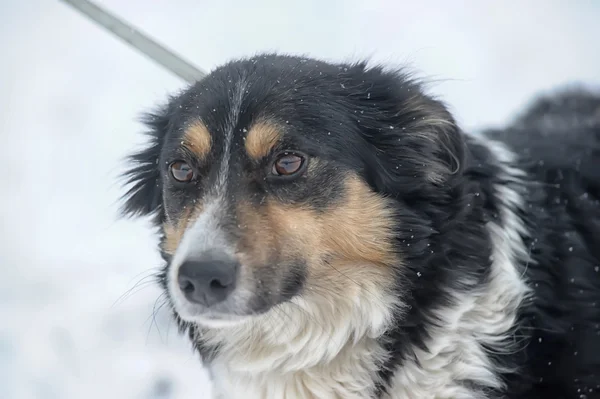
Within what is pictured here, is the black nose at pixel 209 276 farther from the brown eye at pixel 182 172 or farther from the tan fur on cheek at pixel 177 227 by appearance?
the brown eye at pixel 182 172

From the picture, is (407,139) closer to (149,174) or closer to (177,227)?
(177,227)

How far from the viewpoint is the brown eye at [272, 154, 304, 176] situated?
104 inches

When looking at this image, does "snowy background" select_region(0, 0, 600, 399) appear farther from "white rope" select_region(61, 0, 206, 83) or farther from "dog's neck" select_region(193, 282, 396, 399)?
"dog's neck" select_region(193, 282, 396, 399)

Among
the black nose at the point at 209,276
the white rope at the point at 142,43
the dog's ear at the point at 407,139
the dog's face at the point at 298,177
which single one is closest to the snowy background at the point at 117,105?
the dog's ear at the point at 407,139

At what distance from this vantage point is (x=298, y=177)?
2.64 metres

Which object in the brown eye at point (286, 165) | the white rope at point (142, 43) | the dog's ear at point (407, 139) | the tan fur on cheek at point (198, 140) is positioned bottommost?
the white rope at point (142, 43)

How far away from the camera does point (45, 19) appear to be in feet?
23.4

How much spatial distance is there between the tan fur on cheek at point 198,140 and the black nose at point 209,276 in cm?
56

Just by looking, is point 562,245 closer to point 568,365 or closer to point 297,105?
point 568,365

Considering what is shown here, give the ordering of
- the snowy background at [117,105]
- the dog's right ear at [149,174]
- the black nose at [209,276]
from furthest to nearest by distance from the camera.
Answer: the snowy background at [117,105] < the dog's right ear at [149,174] < the black nose at [209,276]

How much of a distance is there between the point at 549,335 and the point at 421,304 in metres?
0.58

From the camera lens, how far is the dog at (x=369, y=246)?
8.66 feet

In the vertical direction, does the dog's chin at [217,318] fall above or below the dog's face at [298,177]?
below

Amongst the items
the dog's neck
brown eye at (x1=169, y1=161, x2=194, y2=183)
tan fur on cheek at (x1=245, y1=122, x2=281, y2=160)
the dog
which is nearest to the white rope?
the dog
